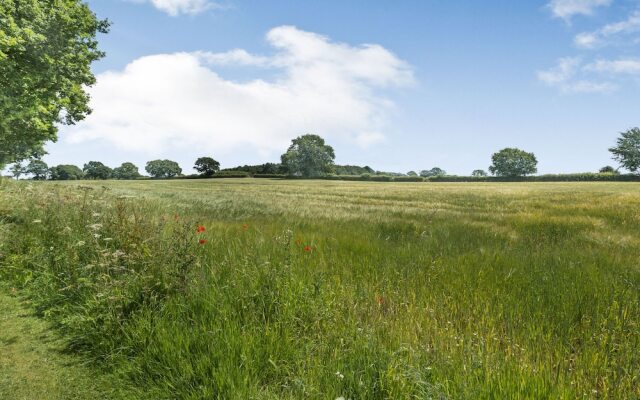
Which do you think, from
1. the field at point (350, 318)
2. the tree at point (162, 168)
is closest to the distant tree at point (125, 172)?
the tree at point (162, 168)

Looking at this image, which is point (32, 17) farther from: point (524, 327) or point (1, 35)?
point (524, 327)

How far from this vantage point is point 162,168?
554ft

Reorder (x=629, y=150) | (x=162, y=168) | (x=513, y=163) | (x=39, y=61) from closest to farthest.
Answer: (x=39, y=61), (x=629, y=150), (x=513, y=163), (x=162, y=168)

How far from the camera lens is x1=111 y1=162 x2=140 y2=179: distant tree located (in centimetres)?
13900

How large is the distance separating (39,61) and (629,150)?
149453 mm

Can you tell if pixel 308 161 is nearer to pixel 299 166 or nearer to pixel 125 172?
pixel 299 166

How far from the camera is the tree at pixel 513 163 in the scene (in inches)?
5689

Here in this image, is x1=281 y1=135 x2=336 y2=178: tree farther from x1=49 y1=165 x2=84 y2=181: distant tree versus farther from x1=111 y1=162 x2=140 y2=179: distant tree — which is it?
x1=49 y1=165 x2=84 y2=181: distant tree

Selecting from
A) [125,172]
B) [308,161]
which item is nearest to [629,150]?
[308,161]

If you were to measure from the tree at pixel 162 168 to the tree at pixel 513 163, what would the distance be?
15006 centimetres

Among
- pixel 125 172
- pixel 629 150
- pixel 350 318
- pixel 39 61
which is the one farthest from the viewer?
pixel 125 172

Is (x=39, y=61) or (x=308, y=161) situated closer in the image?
(x=39, y=61)

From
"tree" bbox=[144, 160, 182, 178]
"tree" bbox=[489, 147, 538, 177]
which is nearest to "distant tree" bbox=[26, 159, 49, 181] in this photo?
"tree" bbox=[144, 160, 182, 178]

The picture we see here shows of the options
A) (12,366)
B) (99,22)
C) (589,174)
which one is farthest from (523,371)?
(589,174)
